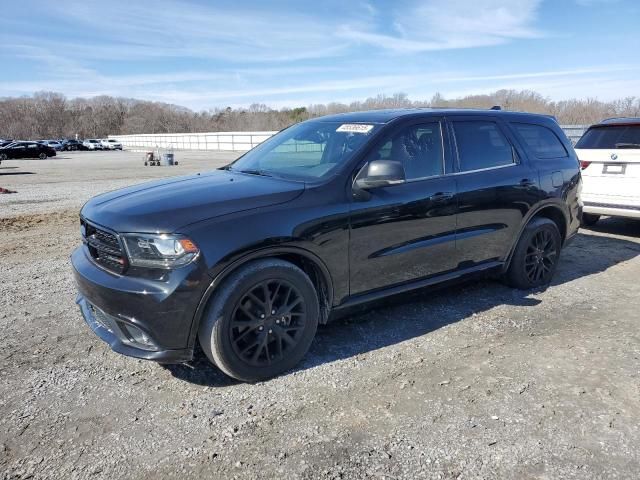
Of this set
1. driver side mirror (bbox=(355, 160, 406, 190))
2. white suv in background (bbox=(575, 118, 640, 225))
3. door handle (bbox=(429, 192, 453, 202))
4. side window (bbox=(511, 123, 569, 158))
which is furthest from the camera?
white suv in background (bbox=(575, 118, 640, 225))

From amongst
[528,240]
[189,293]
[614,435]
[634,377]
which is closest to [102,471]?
[189,293]

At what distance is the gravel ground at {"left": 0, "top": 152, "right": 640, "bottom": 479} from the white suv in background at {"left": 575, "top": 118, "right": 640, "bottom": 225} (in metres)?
2.94

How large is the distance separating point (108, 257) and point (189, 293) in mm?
676

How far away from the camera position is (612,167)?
7180mm

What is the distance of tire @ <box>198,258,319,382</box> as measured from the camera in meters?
3.05

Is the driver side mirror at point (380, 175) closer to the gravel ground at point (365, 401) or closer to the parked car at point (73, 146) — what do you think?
the gravel ground at point (365, 401)

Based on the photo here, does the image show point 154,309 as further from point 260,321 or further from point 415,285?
point 415,285

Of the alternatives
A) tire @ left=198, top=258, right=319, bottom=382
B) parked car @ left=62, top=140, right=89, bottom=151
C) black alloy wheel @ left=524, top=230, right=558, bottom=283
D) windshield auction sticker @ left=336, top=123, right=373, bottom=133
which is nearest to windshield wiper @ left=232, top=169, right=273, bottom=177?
windshield auction sticker @ left=336, top=123, right=373, bottom=133

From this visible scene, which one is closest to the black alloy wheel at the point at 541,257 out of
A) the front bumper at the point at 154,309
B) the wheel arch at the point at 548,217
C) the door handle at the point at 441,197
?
the wheel arch at the point at 548,217

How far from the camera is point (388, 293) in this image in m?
3.86

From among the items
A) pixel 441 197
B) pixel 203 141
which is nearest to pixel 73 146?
pixel 203 141

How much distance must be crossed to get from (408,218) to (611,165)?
16.4ft

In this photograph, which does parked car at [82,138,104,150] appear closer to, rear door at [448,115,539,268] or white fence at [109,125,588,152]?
white fence at [109,125,588,152]

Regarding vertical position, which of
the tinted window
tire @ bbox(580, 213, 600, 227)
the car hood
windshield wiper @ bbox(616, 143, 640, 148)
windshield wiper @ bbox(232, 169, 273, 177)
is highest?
the tinted window
